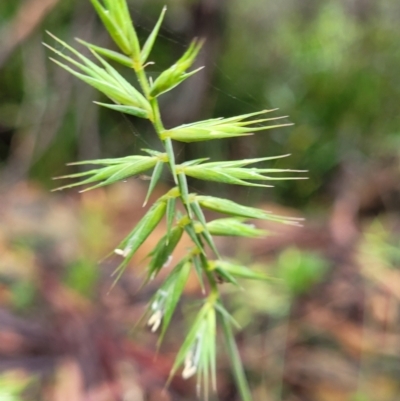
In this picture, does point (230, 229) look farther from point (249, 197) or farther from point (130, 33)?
point (249, 197)

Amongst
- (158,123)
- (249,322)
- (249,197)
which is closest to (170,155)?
(158,123)

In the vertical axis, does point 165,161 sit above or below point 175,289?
above

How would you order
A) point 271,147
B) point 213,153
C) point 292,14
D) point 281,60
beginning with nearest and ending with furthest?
point 213,153
point 271,147
point 281,60
point 292,14

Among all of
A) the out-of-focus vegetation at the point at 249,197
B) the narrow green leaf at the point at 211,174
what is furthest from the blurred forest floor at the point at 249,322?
the narrow green leaf at the point at 211,174

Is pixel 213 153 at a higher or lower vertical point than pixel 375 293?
higher

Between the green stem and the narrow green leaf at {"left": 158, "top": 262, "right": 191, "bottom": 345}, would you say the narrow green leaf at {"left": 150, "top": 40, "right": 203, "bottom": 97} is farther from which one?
the narrow green leaf at {"left": 158, "top": 262, "right": 191, "bottom": 345}

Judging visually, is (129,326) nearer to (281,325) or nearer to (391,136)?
(281,325)

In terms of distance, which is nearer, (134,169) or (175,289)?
(134,169)

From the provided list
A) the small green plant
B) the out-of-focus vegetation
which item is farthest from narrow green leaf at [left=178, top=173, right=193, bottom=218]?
the out-of-focus vegetation

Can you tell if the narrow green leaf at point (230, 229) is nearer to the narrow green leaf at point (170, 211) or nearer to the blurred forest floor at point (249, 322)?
the narrow green leaf at point (170, 211)

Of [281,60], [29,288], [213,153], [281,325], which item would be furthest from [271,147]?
[29,288]
